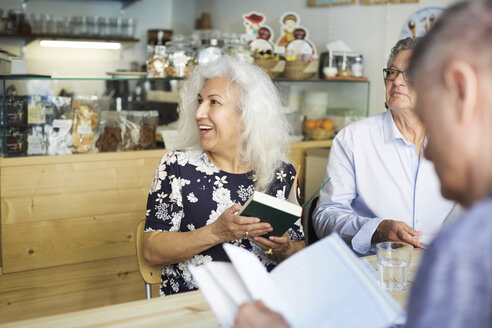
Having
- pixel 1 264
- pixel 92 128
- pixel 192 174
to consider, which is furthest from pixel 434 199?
pixel 1 264

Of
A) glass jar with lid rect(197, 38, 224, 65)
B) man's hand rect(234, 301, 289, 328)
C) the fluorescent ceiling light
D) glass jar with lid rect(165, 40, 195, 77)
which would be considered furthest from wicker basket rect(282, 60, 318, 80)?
the fluorescent ceiling light

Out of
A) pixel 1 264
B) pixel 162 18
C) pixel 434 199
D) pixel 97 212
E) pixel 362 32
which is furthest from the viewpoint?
pixel 162 18

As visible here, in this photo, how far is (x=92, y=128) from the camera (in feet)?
9.40

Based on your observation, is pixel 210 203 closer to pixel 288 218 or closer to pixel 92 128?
pixel 288 218

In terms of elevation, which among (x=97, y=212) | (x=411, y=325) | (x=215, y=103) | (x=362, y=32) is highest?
(x=362, y=32)

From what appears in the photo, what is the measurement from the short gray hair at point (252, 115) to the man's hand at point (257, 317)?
1091 mm

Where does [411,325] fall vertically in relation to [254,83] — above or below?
below

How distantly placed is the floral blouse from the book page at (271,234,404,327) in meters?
0.91

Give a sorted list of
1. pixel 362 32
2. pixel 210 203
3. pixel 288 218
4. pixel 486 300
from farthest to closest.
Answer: pixel 362 32 → pixel 210 203 → pixel 288 218 → pixel 486 300

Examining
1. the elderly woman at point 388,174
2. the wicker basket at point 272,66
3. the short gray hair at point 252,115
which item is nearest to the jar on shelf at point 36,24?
the wicker basket at point 272,66

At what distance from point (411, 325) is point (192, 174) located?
1340 millimetres

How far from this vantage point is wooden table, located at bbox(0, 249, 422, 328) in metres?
1.16

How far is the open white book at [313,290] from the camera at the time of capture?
863 mm

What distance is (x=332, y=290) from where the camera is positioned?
0.90 meters
